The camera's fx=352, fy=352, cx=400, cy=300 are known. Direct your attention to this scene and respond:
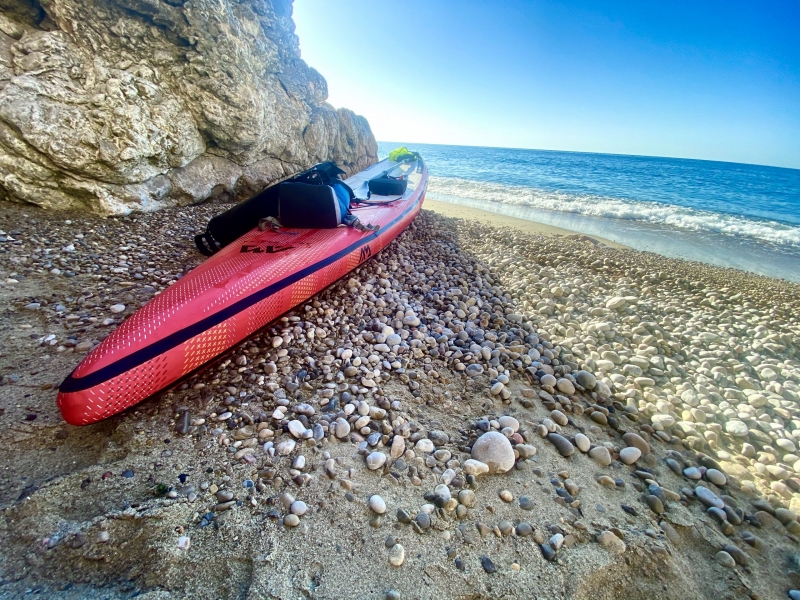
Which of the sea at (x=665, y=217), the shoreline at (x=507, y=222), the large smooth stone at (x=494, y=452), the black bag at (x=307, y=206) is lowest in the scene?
the large smooth stone at (x=494, y=452)

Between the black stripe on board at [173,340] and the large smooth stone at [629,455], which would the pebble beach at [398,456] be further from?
the black stripe on board at [173,340]

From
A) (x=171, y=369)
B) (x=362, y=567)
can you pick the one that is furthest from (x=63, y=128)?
(x=362, y=567)

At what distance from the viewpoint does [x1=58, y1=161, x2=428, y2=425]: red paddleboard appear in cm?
190

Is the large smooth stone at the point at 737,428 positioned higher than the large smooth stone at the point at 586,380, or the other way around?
the large smooth stone at the point at 586,380

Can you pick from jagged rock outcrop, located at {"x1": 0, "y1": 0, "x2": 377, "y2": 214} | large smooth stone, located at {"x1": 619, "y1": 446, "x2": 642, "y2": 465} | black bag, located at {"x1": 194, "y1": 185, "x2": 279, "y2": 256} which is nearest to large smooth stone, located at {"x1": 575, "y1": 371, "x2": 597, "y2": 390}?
large smooth stone, located at {"x1": 619, "y1": 446, "x2": 642, "y2": 465}

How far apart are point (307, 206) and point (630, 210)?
35.7ft

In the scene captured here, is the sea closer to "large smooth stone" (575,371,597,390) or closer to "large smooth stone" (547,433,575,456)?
"large smooth stone" (575,371,597,390)

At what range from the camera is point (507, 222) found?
8.90 meters

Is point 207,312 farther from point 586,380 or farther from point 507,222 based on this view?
point 507,222

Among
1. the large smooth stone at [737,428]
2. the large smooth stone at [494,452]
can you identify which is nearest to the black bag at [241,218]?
the large smooth stone at [494,452]

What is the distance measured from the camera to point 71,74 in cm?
462

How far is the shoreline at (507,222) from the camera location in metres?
7.78

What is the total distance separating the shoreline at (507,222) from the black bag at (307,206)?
5422 mm

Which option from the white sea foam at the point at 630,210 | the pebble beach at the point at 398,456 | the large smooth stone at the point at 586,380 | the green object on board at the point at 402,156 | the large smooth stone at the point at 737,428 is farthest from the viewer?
the green object on board at the point at 402,156
